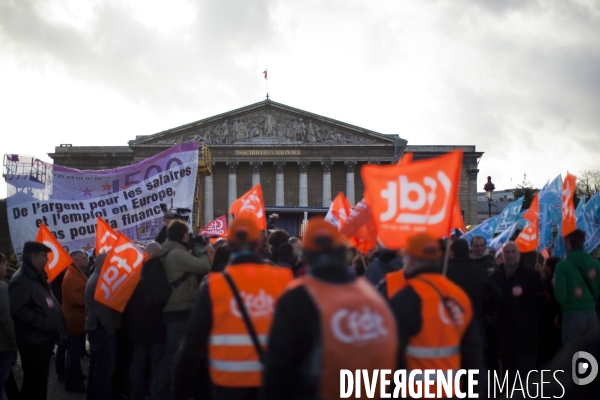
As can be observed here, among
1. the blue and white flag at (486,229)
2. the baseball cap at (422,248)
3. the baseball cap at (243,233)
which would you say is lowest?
the baseball cap at (422,248)

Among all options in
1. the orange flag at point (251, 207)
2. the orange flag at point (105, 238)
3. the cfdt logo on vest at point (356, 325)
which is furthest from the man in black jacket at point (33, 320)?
the cfdt logo on vest at point (356, 325)

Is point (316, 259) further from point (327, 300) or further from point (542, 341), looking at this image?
point (542, 341)

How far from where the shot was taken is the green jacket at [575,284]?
24.8 ft

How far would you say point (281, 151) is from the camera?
50.3 m

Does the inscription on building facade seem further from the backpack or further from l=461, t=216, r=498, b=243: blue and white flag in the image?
the backpack

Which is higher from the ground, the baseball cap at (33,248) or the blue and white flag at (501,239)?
the blue and white flag at (501,239)

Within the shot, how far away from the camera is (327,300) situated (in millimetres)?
3006

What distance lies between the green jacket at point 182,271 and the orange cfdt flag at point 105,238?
224cm

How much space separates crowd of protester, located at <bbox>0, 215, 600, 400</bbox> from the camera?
304cm

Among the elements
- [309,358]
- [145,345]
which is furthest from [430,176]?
[145,345]

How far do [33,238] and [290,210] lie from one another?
37788 mm

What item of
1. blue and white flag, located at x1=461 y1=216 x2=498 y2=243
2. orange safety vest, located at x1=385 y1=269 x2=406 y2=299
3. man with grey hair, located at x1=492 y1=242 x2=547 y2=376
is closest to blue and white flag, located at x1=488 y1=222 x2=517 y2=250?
blue and white flag, located at x1=461 y1=216 x2=498 y2=243

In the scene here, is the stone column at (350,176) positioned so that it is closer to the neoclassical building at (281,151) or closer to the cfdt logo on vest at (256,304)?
the neoclassical building at (281,151)

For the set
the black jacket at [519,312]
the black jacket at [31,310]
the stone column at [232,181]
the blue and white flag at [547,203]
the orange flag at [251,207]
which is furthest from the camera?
the stone column at [232,181]
